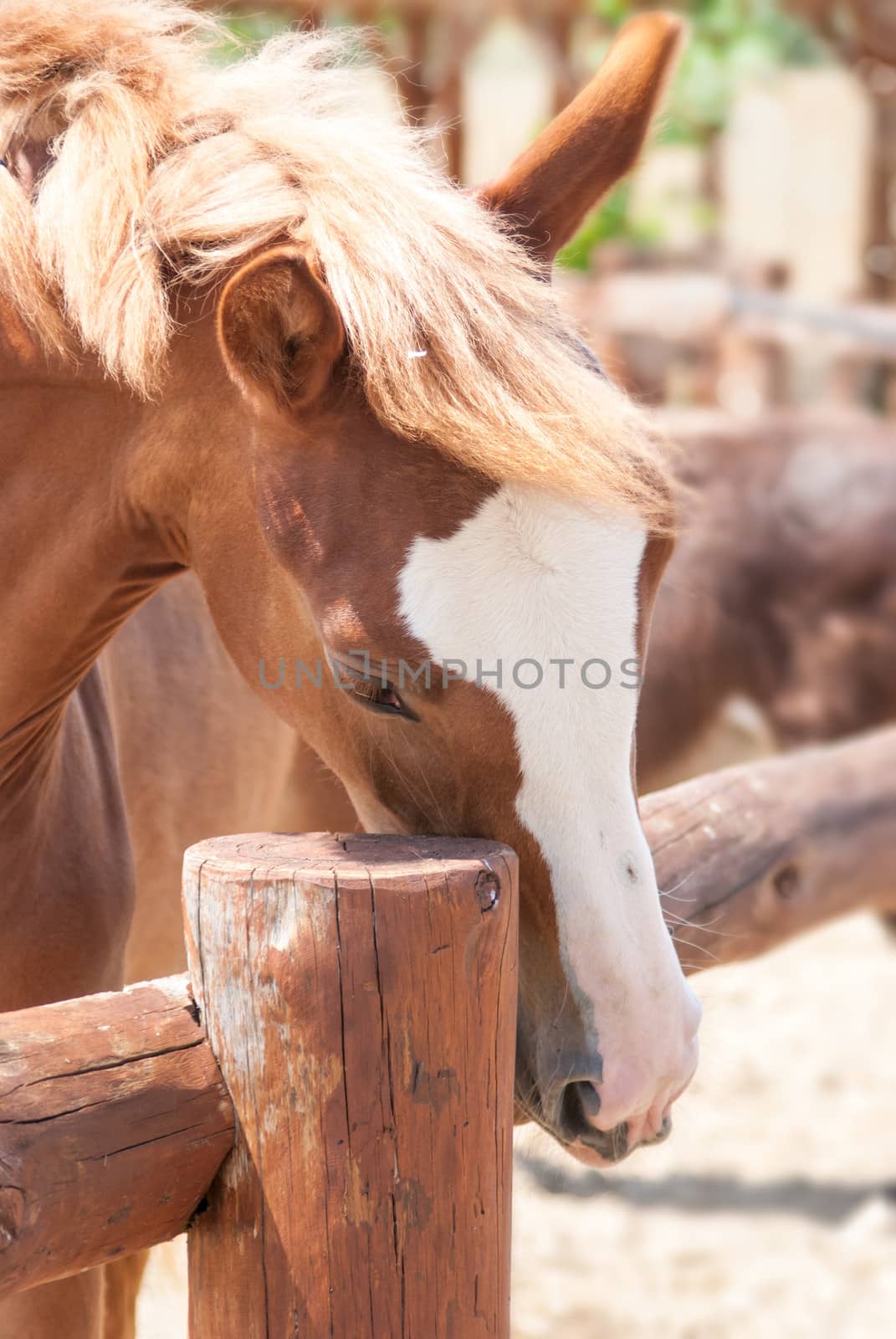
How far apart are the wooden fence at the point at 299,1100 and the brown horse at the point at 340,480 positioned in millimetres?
149

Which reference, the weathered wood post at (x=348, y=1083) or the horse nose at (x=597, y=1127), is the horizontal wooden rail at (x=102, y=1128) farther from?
the horse nose at (x=597, y=1127)

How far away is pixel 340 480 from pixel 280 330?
14 centimetres

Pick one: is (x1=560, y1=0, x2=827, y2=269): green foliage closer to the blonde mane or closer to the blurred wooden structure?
the blurred wooden structure

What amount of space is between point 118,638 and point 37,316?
70cm

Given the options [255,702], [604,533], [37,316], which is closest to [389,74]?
[37,316]

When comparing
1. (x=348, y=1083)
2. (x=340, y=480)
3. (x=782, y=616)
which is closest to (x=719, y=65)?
(x=782, y=616)

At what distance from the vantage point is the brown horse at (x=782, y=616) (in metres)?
4.25

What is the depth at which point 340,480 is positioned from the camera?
3.96ft

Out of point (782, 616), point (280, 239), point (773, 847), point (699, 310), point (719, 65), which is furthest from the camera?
point (719, 65)

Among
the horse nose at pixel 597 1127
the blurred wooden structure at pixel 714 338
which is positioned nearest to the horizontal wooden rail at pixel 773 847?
the horse nose at pixel 597 1127

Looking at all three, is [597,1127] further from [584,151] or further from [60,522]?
[584,151]

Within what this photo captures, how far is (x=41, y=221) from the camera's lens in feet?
4.22

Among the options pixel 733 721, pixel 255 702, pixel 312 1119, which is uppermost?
pixel 312 1119

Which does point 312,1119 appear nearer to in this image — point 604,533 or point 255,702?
point 604,533
